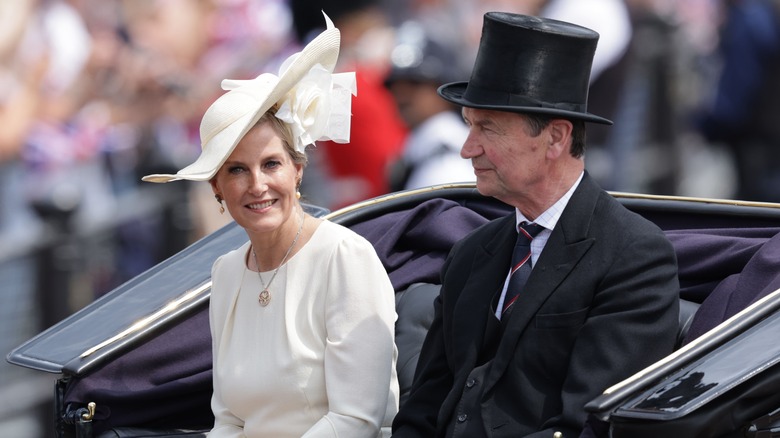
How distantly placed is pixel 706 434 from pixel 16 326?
20.1 ft

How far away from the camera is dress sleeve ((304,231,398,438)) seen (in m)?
3.99

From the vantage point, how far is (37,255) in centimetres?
857

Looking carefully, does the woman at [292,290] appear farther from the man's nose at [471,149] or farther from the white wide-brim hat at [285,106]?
the man's nose at [471,149]

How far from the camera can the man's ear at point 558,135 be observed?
3.82m

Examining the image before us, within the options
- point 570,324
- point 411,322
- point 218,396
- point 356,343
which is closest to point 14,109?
point 411,322

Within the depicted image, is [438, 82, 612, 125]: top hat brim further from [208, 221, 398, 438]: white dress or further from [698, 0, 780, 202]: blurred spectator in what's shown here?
[698, 0, 780, 202]: blurred spectator

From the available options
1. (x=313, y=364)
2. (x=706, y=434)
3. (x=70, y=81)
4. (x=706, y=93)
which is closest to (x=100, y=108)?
(x=70, y=81)

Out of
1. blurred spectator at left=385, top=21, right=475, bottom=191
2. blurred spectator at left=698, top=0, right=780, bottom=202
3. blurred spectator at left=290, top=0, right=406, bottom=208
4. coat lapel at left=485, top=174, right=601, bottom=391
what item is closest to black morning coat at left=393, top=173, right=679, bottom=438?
coat lapel at left=485, top=174, right=601, bottom=391

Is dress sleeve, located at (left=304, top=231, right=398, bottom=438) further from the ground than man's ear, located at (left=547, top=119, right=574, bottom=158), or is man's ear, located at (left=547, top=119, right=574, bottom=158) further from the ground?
man's ear, located at (left=547, top=119, right=574, bottom=158)

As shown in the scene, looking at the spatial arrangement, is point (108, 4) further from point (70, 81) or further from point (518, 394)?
point (518, 394)

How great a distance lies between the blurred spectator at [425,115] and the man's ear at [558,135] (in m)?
3.08

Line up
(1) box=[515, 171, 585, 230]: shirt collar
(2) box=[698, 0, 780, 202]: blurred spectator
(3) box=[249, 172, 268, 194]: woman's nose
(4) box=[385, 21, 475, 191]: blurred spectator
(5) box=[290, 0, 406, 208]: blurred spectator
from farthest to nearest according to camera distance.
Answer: (2) box=[698, 0, 780, 202]: blurred spectator < (5) box=[290, 0, 406, 208]: blurred spectator < (4) box=[385, 21, 475, 191]: blurred spectator < (3) box=[249, 172, 268, 194]: woman's nose < (1) box=[515, 171, 585, 230]: shirt collar

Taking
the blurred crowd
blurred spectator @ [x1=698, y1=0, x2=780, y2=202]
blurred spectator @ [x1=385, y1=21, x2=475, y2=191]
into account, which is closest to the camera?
blurred spectator @ [x1=385, y1=21, x2=475, y2=191]

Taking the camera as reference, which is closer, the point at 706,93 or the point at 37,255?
the point at 37,255
